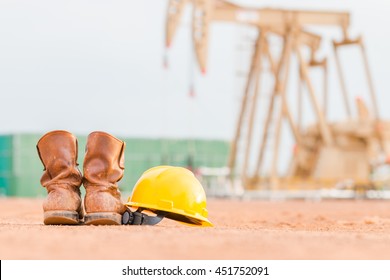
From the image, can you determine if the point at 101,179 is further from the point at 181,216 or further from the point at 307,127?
the point at 307,127

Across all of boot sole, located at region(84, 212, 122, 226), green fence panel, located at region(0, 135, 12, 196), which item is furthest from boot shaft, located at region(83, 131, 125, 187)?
green fence panel, located at region(0, 135, 12, 196)

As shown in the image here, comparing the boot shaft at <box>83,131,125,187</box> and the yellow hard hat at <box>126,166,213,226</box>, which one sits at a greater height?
the boot shaft at <box>83,131,125,187</box>

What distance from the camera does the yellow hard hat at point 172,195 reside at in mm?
8445

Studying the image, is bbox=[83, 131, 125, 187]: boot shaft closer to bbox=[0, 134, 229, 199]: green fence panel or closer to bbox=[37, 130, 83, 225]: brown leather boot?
bbox=[37, 130, 83, 225]: brown leather boot

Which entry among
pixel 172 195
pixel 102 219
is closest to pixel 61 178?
pixel 102 219

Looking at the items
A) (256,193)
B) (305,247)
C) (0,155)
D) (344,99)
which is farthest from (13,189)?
(305,247)

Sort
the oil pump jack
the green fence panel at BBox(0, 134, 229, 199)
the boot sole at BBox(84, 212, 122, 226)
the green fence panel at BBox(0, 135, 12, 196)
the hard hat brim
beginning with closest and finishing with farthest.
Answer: the boot sole at BBox(84, 212, 122, 226) → the hard hat brim → the oil pump jack → the green fence panel at BBox(0, 134, 229, 199) → the green fence panel at BBox(0, 135, 12, 196)

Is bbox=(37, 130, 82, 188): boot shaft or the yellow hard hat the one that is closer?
bbox=(37, 130, 82, 188): boot shaft

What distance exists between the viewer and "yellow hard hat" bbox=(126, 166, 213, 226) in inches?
332

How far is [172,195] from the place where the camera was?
845cm

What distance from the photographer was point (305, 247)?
5.70 meters

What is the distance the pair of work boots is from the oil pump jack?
71.3 ft

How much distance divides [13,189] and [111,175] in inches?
1175
